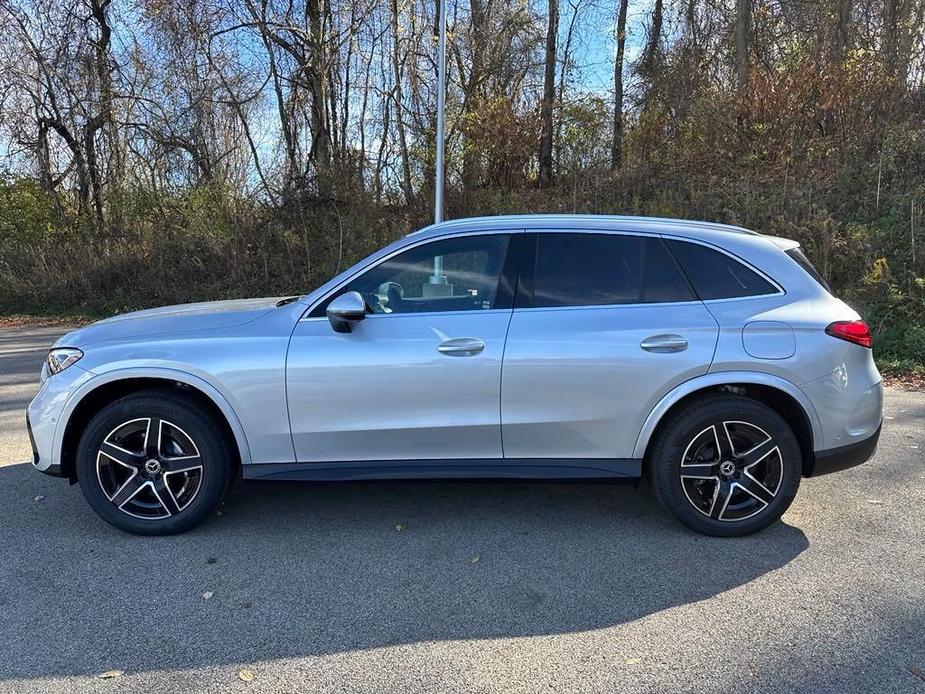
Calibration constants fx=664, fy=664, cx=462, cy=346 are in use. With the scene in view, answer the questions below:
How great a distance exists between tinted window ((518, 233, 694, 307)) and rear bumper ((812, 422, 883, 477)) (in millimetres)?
1164

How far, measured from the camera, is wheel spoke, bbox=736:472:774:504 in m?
3.68

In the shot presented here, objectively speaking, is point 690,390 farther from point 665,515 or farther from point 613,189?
point 613,189

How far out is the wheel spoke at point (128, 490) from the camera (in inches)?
147

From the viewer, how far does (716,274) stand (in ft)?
12.3

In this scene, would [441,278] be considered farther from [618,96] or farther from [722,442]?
[618,96]

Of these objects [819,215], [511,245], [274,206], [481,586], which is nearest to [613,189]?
[819,215]

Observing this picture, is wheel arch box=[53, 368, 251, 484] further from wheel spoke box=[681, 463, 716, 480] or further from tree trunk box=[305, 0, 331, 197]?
tree trunk box=[305, 0, 331, 197]

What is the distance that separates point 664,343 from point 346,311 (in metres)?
1.72

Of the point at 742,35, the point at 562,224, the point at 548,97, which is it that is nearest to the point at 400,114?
the point at 548,97

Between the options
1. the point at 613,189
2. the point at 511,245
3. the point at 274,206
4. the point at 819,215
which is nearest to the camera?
the point at 511,245

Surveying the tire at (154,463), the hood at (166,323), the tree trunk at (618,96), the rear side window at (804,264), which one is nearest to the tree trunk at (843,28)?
the tree trunk at (618,96)

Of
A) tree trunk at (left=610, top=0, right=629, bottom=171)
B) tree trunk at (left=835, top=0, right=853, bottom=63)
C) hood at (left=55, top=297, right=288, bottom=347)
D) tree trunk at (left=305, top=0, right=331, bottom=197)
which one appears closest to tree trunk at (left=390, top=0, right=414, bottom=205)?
tree trunk at (left=305, top=0, right=331, bottom=197)

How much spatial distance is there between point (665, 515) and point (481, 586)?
1.42m

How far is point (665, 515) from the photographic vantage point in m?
4.07
